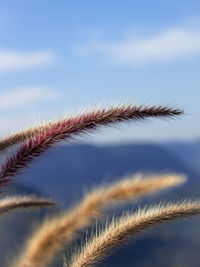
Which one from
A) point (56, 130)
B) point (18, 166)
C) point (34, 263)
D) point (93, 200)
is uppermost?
point (56, 130)

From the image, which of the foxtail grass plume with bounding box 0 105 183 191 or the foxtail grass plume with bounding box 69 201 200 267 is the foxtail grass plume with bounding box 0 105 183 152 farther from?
the foxtail grass plume with bounding box 69 201 200 267

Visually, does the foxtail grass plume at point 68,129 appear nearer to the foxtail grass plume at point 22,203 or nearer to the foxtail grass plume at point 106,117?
the foxtail grass plume at point 106,117

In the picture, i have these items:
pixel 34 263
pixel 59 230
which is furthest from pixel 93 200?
pixel 34 263

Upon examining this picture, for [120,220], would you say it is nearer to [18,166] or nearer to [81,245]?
[81,245]

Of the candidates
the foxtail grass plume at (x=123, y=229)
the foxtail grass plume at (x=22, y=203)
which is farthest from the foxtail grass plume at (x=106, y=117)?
the foxtail grass plume at (x=22, y=203)

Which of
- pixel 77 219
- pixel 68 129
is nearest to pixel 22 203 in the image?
pixel 77 219
